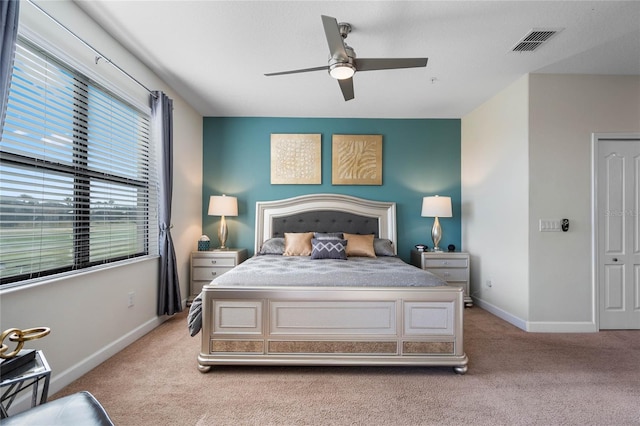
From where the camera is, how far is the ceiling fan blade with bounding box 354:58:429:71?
6.53 ft

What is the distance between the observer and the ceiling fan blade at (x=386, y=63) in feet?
6.53

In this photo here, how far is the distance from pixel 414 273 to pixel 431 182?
2.35 meters

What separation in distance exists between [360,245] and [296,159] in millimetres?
1617

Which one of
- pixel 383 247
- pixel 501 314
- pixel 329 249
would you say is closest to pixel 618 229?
pixel 501 314

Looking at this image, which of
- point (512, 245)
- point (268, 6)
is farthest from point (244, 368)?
point (512, 245)

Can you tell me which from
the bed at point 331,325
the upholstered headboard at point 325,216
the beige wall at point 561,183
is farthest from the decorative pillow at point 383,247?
the bed at point 331,325

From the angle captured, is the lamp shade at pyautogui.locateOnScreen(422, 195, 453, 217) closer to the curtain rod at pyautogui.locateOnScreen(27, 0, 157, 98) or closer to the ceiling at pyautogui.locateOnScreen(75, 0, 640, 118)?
the ceiling at pyautogui.locateOnScreen(75, 0, 640, 118)

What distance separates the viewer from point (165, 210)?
3.08 m

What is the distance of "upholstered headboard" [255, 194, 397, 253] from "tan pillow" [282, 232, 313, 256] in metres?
0.34

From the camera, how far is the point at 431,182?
172 inches

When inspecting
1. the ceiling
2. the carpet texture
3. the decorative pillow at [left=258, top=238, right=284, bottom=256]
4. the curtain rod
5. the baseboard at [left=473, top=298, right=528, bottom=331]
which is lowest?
the carpet texture

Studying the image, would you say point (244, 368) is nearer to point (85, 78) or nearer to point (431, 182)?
point (85, 78)

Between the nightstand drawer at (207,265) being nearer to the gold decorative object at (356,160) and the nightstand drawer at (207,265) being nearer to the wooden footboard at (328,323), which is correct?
the wooden footboard at (328,323)

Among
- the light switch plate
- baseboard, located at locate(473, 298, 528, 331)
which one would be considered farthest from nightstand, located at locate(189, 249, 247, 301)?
the light switch plate
